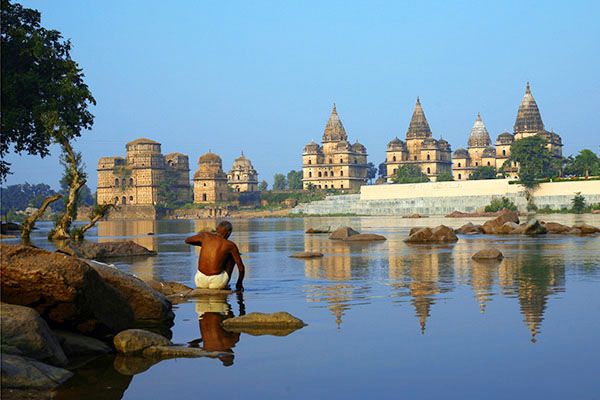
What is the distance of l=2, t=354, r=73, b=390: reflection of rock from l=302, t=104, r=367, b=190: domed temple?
125m

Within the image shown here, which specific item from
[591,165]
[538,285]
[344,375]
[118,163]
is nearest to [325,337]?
[344,375]

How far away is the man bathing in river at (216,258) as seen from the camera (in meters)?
9.55

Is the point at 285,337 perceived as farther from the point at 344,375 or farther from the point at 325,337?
the point at 344,375

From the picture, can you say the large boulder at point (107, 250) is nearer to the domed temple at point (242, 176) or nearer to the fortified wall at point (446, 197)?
the fortified wall at point (446, 197)

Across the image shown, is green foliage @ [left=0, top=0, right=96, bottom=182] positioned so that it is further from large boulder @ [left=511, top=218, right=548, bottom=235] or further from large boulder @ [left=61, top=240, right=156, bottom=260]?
large boulder @ [left=511, top=218, right=548, bottom=235]

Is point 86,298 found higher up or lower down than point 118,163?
lower down

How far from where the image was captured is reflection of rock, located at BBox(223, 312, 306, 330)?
24.4 ft

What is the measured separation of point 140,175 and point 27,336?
12176 cm

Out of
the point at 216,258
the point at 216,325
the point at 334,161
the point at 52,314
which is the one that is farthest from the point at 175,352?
the point at 334,161

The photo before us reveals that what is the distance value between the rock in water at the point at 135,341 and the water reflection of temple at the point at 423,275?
2424 mm

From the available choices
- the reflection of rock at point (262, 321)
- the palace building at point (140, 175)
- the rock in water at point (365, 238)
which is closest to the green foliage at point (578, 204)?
the rock in water at point (365, 238)

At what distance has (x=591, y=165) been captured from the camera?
101 m

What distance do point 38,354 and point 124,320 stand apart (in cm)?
159

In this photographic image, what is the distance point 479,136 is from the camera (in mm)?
134500
